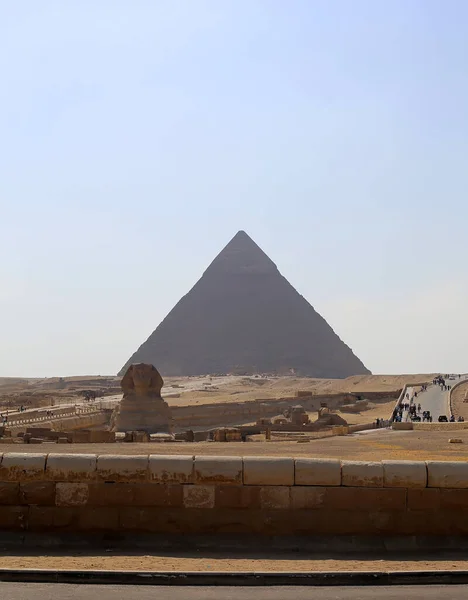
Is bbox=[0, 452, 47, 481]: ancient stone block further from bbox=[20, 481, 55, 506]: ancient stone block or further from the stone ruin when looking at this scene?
the stone ruin

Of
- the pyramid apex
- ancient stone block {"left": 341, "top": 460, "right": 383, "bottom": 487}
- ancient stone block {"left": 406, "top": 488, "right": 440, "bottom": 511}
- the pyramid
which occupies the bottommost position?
ancient stone block {"left": 406, "top": 488, "right": 440, "bottom": 511}

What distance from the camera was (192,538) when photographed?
4.93 metres

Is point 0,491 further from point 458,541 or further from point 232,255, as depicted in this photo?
point 232,255

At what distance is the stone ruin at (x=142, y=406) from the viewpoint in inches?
795

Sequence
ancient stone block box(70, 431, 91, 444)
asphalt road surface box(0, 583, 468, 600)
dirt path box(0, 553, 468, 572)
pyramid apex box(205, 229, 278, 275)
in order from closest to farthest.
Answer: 1. asphalt road surface box(0, 583, 468, 600)
2. dirt path box(0, 553, 468, 572)
3. ancient stone block box(70, 431, 91, 444)
4. pyramid apex box(205, 229, 278, 275)

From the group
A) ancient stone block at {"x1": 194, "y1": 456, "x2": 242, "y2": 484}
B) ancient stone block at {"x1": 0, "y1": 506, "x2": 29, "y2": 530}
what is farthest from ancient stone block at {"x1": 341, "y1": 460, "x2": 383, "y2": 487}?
ancient stone block at {"x1": 0, "y1": 506, "x2": 29, "y2": 530}

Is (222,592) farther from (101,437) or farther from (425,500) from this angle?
(101,437)

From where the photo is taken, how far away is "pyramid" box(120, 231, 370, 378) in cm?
14600

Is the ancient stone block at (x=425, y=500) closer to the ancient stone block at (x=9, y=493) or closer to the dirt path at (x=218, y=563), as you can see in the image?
the dirt path at (x=218, y=563)

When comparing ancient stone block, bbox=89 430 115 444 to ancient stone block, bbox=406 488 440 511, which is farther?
ancient stone block, bbox=89 430 115 444

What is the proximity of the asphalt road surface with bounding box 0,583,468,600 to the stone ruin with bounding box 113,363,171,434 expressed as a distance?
51.3 ft

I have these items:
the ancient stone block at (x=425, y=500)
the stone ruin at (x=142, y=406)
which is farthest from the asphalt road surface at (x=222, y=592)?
the stone ruin at (x=142, y=406)

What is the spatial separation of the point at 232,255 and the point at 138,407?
153463mm

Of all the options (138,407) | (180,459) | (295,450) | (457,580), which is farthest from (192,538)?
(138,407)
